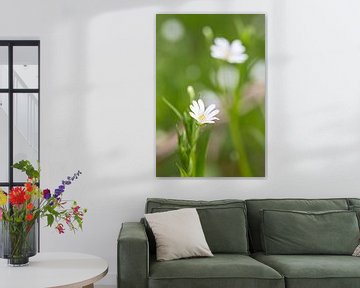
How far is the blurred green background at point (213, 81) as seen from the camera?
4.78m

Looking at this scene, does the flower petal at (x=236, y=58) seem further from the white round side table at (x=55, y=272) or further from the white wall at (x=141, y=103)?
the white round side table at (x=55, y=272)

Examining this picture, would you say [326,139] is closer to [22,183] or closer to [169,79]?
[169,79]

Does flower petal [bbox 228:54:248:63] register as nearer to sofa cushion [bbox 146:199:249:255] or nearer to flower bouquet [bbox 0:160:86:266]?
sofa cushion [bbox 146:199:249:255]

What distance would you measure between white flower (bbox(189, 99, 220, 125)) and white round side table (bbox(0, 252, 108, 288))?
1566 mm

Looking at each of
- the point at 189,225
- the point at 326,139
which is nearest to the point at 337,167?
the point at 326,139

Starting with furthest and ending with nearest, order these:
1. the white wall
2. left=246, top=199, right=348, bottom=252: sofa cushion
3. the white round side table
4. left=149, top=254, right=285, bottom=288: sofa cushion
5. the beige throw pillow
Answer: the white wall, left=246, top=199, right=348, bottom=252: sofa cushion, the beige throw pillow, left=149, top=254, right=285, bottom=288: sofa cushion, the white round side table

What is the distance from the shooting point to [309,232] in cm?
425

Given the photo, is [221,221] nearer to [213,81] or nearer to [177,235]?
[177,235]

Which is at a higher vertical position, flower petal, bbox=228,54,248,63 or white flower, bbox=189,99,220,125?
flower petal, bbox=228,54,248,63

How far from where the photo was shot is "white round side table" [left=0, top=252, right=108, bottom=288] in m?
3.05

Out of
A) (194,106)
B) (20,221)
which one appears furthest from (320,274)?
(20,221)

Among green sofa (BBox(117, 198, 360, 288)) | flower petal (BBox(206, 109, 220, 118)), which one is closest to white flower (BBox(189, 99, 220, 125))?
flower petal (BBox(206, 109, 220, 118))

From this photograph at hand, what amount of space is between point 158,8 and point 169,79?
0.59m

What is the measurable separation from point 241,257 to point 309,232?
1.85 ft
